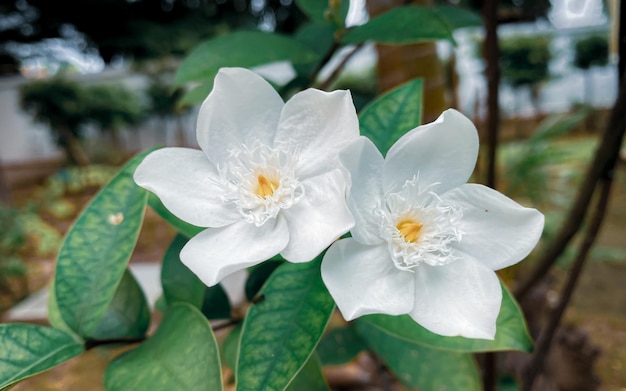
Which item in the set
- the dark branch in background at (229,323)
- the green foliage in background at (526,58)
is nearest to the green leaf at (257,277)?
the dark branch in background at (229,323)

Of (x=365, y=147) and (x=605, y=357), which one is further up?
(x=365, y=147)

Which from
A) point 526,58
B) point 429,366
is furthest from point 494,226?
point 526,58

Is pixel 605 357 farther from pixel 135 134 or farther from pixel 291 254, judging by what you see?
pixel 135 134

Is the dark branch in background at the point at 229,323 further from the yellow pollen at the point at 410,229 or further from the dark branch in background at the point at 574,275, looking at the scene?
the dark branch in background at the point at 574,275

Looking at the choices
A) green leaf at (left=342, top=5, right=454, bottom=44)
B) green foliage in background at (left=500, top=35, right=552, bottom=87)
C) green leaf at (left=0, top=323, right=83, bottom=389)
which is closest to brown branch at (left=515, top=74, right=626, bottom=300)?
green leaf at (left=342, top=5, right=454, bottom=44)

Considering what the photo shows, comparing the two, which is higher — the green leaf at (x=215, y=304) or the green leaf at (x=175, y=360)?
the green leaf at (x=175, y=360)

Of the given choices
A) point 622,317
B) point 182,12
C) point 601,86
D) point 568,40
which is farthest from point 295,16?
point 622,317
